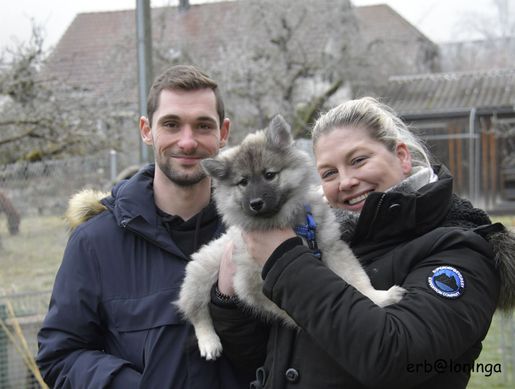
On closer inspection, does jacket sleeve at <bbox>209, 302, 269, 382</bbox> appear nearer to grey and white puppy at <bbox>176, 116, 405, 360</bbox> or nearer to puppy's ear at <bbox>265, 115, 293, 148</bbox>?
grey and white puppy at <bbox>176, 116, 405, 360</bbox>

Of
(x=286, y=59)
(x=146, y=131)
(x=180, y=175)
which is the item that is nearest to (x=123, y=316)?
(x=180, y=175)

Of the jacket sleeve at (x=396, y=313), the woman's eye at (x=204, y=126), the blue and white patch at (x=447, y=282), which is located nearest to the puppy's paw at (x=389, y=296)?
the jacket sleeve at (x=396, y=313)

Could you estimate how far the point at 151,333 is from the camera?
321 cm

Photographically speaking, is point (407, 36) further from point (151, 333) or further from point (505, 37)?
point (151, 333)

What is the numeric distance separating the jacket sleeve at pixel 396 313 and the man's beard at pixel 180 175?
104 cm

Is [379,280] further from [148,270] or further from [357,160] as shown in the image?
[148,270]

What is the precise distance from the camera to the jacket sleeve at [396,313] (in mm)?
2311

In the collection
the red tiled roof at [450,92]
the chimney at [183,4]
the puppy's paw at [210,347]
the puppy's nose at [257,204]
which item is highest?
the chimney at [183,4]

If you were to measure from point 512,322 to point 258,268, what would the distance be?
5.14 m

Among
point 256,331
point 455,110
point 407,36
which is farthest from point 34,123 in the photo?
point 407,36

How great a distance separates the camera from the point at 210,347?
3186mm

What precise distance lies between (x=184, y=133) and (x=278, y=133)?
516 millimetres

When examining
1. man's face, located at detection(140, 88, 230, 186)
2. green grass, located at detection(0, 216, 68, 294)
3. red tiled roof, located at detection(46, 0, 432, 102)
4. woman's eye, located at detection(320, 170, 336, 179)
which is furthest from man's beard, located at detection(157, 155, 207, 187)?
red tiled roof, located at detection(46, 0, 432, 102)

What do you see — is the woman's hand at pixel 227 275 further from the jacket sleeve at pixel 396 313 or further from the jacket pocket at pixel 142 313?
the jacket sleeve at pixel 396 313
